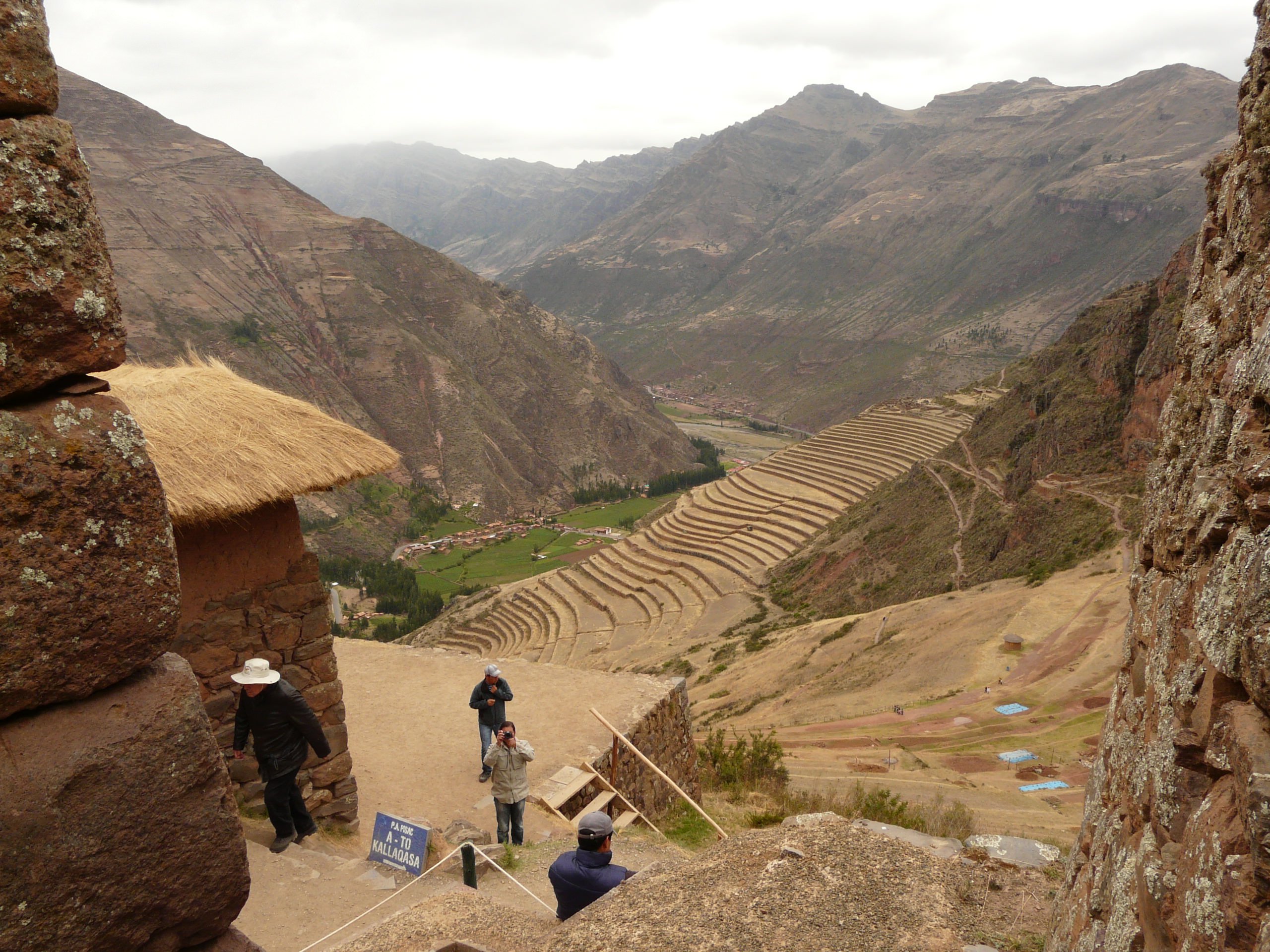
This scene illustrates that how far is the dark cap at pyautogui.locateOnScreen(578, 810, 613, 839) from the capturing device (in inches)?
174

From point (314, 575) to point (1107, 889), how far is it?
18.8ft

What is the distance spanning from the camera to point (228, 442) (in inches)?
227

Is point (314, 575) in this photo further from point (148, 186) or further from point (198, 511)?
point (148, 186)

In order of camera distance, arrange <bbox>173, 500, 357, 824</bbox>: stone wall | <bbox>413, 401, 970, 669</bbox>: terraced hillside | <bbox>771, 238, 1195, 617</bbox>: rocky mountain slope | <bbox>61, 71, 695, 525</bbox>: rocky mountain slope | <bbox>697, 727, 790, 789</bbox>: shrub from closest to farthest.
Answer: <bbox>173, 500, 357, 824</bbox>: stone wall → <bbox>697, 727, 790, 789</bbox>: shrub → <bbox>771, 238, 1195, 617</bbox>: rocky mountain slope → <bbox>413, 401, 970, 669</bbox>: terraced hillside → <bbox>61, 71, 695, 525</bbox>: rocky mountain slope

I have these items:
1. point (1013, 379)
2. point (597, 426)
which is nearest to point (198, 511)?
point (1013, 379)

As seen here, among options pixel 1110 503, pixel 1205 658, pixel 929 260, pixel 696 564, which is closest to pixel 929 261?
pixel 929 260

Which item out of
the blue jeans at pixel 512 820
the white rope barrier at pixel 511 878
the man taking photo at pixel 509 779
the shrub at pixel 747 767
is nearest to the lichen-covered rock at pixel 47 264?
the white rope barrier at pixel 511 878

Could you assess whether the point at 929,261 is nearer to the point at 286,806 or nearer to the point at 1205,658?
the point at 286,806

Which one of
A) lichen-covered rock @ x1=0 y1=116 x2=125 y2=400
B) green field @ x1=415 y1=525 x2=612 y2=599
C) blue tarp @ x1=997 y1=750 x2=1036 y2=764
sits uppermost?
lichen-covered rock @ x1=0 y1=116 x2=125 y2=400

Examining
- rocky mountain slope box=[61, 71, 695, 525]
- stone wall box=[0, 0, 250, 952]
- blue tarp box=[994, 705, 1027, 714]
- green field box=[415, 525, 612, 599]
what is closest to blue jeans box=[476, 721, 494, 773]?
stone wall box=[0, 0, 250, 952]

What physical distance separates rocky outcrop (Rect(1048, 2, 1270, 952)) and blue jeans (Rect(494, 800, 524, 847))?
14.1 feet

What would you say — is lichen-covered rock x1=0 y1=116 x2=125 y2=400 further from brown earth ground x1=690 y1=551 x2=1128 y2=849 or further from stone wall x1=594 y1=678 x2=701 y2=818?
brown earth ground x1=690 y1=551 x2=1128 y2=849

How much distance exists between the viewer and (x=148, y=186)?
76.8 metres

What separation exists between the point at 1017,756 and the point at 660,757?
5394 mm
